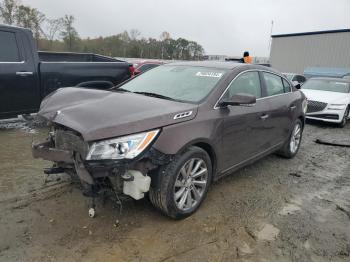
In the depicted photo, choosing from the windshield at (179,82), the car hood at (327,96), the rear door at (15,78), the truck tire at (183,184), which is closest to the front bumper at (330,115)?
the car hood at (327,96)

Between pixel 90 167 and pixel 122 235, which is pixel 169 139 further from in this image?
pixel 122 235

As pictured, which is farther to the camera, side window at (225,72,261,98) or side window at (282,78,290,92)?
side window at (282,78,290,92)

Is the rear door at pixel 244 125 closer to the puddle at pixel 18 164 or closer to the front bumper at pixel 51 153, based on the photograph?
the front bumper at pixel 51 153

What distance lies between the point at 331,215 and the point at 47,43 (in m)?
33.6

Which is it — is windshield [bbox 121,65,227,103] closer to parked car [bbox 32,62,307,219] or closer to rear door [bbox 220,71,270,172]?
parked car [bbox 32,62,307,219]

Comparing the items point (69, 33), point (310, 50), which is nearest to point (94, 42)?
point (69, 33)

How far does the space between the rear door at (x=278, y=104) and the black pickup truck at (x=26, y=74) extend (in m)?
3.77

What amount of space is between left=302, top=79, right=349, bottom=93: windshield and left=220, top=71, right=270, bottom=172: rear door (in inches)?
273

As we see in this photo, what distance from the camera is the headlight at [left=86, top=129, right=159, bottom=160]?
9.22 feet

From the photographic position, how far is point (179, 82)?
4.09 meters

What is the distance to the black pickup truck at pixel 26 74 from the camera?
5.99 metres

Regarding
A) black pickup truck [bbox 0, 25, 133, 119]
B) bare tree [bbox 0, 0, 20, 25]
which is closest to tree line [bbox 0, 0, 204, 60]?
bare tree [bbox 0, 0, 20, 25]

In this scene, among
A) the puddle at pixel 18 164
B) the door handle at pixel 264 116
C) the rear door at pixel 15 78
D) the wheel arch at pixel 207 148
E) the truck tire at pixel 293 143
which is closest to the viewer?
the wheel arch at pixel 207 148

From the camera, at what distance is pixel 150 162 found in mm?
2986
